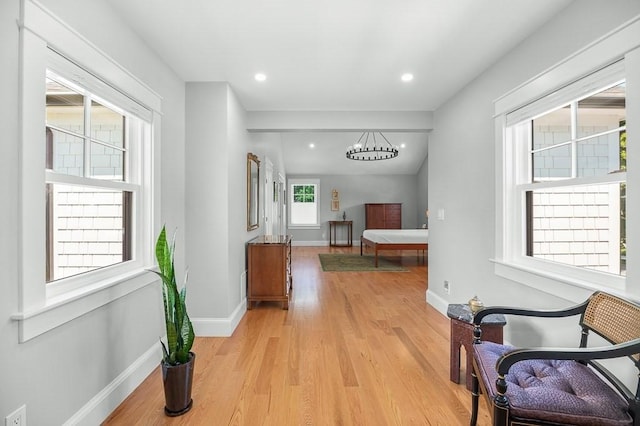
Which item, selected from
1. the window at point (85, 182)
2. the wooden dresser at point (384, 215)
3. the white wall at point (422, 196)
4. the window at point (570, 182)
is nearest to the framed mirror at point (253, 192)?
the window at point (85, 182)

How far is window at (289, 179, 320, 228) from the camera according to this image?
10109 mm

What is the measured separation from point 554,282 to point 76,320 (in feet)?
8.91

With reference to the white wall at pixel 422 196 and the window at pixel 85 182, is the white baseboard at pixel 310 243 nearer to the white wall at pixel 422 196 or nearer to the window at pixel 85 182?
the white wall at pixel 422 196

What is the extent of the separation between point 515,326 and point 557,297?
1.75ft

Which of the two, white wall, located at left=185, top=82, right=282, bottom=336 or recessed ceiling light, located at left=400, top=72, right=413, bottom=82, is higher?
recessed ceiling light, located at left=400, top=72, right=413, bottom=82

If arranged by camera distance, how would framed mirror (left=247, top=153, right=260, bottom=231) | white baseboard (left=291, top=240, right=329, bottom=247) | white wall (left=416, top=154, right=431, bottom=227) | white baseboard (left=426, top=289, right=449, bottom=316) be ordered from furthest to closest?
white baseboard (left=291, top=240, right=329, bottom=247) < white wall (left=416, top=154, right=431, bottom=227) < framed mirror (left=247, top=153, right=260, bottom=231) < white baseboard (left=426, top=289, right=449, bottom=316)

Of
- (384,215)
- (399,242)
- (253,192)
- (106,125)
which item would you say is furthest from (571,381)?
(384,215)

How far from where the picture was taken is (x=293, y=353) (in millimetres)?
2551

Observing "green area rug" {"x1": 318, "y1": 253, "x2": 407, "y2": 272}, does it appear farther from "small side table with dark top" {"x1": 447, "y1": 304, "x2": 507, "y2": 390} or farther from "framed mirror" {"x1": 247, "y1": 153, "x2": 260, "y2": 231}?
"small side table with dark top" {"x1": 447, "y1": 304, "x2": 507, "y2": 390}

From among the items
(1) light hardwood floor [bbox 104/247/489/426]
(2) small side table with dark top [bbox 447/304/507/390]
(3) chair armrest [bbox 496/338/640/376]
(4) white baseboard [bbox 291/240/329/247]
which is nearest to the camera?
(3) chair armrest [bbox 496/338/640/376]

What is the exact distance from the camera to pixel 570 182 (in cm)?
195

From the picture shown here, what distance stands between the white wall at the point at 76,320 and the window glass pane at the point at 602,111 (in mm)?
2813

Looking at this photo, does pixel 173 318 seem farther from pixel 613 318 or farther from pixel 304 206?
pixel 304 206

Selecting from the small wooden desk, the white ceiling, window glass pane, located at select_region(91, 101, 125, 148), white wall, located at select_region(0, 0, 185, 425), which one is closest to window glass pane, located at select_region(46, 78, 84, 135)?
window glass pane, located at select_region(91, 101, 125, 148)
